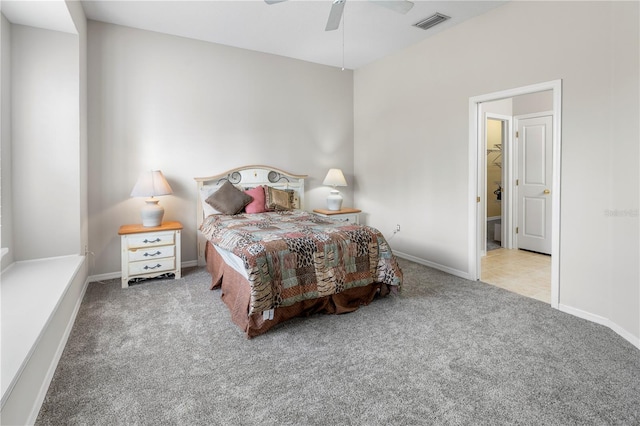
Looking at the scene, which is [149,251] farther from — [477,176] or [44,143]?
[477,176]

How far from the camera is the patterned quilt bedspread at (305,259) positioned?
2.54 m

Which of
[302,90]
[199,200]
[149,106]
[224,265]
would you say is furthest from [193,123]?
[224,265]

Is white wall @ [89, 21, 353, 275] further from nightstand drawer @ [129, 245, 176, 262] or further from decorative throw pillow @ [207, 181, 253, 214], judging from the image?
nightstand drawer @ [129, 245, 176, 262]

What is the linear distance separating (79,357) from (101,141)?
2.62 m

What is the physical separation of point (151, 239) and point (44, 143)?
4.33ft

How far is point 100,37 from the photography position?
3.85m

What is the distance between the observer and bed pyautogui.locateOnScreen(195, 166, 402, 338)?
2.56 m

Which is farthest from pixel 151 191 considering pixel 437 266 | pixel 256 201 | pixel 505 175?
pixel 505 175

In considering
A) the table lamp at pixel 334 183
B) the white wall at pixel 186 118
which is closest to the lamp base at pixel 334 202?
the table lamp at pixel 334 183

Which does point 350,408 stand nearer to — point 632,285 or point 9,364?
point 9,364

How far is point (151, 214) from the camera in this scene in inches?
152

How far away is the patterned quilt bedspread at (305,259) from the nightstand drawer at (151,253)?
Answer: 2.43 feet

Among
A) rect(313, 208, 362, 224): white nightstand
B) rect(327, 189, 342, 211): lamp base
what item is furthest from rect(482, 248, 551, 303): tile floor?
rect(327, 189, 342, 211): lamp base

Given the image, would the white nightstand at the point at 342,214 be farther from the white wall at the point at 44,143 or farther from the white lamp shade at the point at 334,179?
the white wall at the point at 44,143
